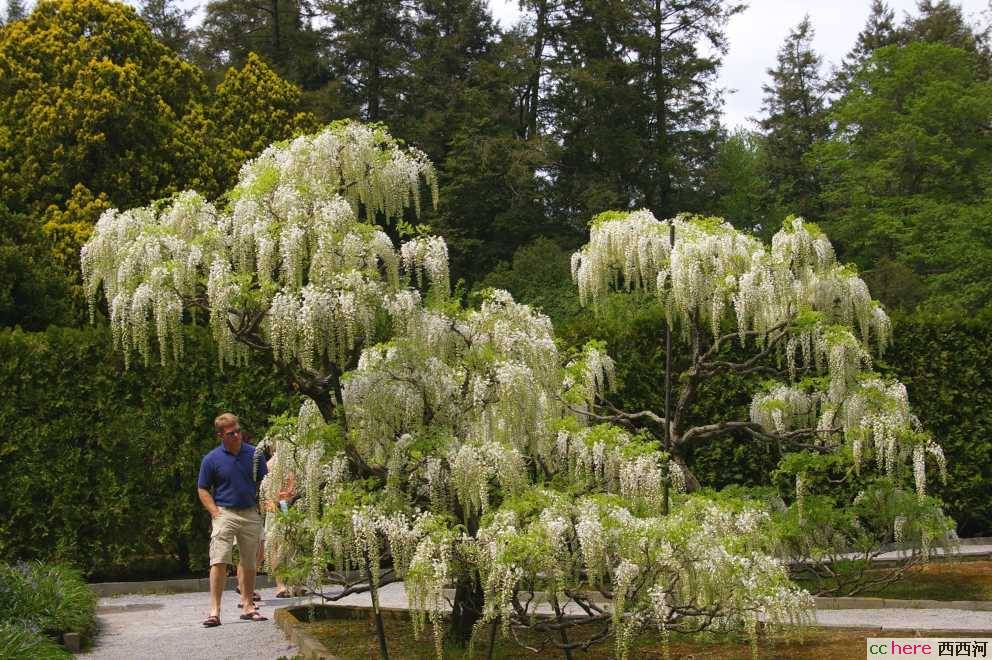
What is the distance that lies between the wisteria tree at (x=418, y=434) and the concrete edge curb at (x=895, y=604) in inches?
62.4

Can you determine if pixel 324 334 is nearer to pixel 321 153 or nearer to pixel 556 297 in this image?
pixel 321 153

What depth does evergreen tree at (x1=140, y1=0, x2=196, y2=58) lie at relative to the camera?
34250 millimetres

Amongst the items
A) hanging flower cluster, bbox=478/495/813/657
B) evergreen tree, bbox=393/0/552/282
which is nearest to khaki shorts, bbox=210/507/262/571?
hanging flower cluster, bbox=478/495/813/657

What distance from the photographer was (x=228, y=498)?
8.30m

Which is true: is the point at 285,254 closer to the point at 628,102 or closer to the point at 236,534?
the point at 236,534

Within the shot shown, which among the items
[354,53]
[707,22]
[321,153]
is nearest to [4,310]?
[321,153]

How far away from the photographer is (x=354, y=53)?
3144cm

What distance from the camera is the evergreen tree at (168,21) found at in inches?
1348

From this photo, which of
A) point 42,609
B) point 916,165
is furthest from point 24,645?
point 916,165

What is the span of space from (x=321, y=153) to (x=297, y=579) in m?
2.81

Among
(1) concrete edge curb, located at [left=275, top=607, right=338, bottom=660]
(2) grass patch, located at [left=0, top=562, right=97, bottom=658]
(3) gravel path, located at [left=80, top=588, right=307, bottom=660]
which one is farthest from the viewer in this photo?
(3) gravel path, located at [left=80, top=588, right=307, bottom=660]

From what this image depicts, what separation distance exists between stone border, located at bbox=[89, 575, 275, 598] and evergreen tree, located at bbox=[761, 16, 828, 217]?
Answer: 28291 millimetres

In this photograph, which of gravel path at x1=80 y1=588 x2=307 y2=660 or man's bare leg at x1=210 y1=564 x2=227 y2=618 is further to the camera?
man's bare leg at x1=210 y1=564 x2=227 y2=618

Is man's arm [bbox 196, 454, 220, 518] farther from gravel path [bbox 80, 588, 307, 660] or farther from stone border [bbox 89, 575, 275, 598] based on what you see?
stone border [bbox 89, 575, 275, 598]
